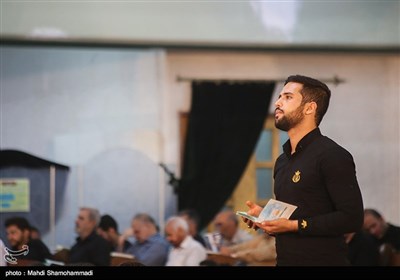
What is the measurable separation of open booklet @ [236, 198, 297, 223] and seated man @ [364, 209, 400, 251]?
266 centimetres

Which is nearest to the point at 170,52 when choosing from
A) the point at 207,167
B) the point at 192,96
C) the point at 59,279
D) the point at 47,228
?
the point at 192,96

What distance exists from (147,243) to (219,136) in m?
1.01

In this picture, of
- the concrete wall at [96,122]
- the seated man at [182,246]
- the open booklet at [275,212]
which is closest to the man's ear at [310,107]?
the open booklet at [275,212]

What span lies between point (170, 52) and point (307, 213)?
358cm

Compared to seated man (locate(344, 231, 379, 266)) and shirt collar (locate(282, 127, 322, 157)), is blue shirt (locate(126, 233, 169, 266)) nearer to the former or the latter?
seated man (locate(344, 231, 379, 266))

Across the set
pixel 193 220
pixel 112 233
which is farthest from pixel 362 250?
pixel 112 233

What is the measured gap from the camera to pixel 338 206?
268 cm

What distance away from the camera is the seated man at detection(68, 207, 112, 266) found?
5246 millimetres

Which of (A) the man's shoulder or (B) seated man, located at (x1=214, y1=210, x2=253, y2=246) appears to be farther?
(B) seated man, located at (x1=214, y1=210, x2=253, y2=246)

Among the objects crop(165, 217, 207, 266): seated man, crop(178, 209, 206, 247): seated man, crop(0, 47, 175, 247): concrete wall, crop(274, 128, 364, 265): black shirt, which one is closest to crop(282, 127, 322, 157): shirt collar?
crop(274, 128, 364, 265): black shirt

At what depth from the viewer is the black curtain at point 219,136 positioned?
6.04 metres

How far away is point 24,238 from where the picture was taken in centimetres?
515

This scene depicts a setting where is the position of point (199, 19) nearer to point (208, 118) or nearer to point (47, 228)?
point (208, 118)

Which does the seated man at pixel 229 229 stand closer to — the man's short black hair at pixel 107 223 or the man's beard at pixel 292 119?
the man's short black hair at pixel 107 223
